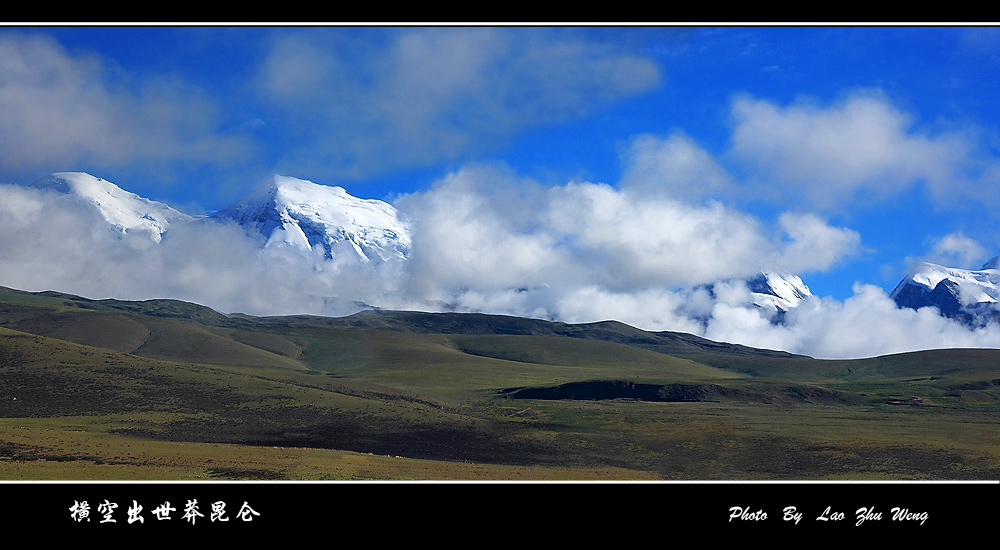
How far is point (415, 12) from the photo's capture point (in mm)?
14484

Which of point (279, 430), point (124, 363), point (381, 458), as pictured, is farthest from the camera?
point (124, 363)

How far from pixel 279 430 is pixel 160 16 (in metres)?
57.5

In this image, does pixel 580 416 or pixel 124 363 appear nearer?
pixel 580 416

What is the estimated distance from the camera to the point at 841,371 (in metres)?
177

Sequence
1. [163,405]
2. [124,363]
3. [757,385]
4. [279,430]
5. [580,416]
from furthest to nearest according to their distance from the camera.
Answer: [757,385] → [124,363] → [580,416] → [163,405] → [279,430]

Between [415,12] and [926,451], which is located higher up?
[415,12]

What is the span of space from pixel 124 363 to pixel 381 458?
6450 cm
